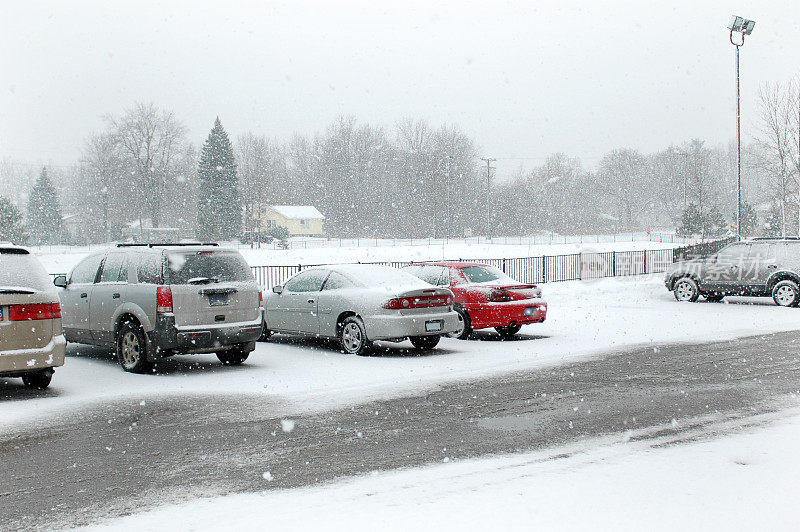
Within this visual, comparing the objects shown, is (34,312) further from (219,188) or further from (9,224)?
(9,224)

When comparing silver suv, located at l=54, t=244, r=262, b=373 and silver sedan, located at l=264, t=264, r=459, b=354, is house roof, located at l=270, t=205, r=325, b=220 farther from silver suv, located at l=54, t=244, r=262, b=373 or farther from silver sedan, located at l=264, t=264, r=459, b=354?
silver suv, located at l=54, t=244, r=262, b=373

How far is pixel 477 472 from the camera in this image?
574 centimetres

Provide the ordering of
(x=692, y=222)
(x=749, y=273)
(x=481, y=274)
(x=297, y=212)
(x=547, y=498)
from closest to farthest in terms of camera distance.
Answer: (x=547, y=498)
(x=481, y=274)
(x=749, y=273)
(x=692, y=222)
(x=297, y=212)

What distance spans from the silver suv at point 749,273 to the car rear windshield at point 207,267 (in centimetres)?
1496

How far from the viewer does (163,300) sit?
10234mm

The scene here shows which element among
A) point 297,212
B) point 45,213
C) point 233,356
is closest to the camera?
point 233,356

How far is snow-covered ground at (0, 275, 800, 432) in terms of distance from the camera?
9000mm

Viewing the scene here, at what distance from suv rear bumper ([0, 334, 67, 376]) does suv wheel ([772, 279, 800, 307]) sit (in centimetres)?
1803

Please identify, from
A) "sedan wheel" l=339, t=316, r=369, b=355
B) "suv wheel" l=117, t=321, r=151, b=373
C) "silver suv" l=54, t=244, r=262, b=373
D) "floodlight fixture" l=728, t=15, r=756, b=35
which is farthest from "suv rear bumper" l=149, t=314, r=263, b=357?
"floodlight fixture" l=728, t=15, r=756, b=35

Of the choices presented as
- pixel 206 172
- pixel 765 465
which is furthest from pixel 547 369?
pixel 206 172

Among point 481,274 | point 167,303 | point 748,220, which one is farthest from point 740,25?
point 748,220

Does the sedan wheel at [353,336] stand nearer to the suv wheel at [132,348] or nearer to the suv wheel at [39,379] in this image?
the suv wheel at [132,348]

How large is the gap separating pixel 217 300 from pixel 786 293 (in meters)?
15.9

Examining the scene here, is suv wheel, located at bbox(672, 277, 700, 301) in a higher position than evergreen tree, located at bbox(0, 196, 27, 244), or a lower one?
lower
